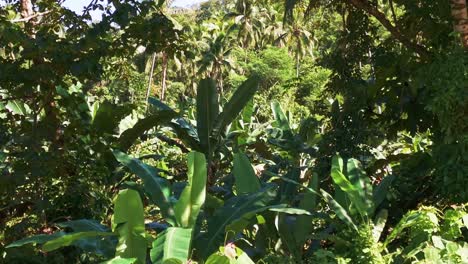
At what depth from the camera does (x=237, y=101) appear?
20.7 ft

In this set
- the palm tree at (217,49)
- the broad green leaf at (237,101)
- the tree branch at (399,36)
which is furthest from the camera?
the palm tree at (217,49)

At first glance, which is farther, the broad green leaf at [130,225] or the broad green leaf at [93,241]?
the broad green leaf at [93,241]

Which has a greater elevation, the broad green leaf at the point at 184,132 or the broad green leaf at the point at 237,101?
the broad green leaf at the point at 237,101

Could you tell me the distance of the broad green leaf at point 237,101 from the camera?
20.5ft

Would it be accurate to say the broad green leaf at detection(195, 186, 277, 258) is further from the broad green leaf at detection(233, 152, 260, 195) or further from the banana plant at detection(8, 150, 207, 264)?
the broad green leaf at detection(233, 152, 260, 195)

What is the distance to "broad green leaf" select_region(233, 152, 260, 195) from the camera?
482cm

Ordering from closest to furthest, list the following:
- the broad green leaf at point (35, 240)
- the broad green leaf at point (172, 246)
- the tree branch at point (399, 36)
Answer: the broad green leaf at point (172, 246)
the broad green leaf at point (35, 240)
the tree branch at point (399, 36)

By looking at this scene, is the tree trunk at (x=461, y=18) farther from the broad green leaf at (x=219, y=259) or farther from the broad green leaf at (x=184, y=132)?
the broad green leaf at (x=184, y=132)

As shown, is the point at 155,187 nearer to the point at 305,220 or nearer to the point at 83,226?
the point at 83,226

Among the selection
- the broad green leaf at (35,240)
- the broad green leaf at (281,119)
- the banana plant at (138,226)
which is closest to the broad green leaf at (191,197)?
the banana plant at (138,226)

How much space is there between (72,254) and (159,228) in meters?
1.05

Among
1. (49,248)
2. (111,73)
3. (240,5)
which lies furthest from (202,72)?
(49,248)

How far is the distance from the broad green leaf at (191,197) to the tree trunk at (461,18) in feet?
7.74

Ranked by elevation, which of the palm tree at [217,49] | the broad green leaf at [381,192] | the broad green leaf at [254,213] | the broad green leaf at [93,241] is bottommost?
the broad green leaf at [93,241]
